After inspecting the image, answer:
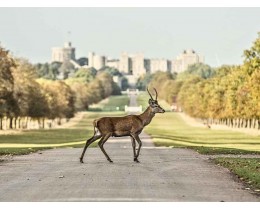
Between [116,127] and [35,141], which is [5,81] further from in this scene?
[116,127]

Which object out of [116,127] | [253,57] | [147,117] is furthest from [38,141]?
[116,127]

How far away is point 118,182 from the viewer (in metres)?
21.2

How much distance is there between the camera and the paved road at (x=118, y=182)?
18.0 meters

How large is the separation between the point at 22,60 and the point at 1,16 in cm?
4940

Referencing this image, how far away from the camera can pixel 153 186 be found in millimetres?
20281

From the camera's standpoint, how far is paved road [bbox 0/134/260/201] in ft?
59.2

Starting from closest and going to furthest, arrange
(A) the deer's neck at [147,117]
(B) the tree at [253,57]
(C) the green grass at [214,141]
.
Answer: (A) the deer's neck at [147,117], (C) the green grass at [214,141], (B) the tree at [253,57]

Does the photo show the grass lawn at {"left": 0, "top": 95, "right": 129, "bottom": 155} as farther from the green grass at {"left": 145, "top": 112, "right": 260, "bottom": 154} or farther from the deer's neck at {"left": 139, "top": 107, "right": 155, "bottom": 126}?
the deer's neck at {"left": 139, "top": 107, "right": 155, "bottom": 126}

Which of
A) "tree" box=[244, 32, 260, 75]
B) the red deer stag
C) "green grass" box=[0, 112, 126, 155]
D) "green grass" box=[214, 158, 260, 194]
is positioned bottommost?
"green grass" box=[0, 112, 126, 155]

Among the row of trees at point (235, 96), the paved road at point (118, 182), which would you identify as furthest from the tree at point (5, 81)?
the paved road at point (118, 182)

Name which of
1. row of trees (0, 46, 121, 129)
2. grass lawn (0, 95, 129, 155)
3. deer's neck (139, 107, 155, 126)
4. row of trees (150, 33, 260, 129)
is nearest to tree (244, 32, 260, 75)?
row of trees (150, 33, 260, 129)

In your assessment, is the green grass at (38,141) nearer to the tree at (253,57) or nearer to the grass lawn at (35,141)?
the grass lawn at (35,141)

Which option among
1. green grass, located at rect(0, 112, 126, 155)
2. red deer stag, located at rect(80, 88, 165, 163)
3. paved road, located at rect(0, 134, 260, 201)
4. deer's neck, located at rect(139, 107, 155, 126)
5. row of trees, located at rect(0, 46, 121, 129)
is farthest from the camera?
row of trees, located at rect(0, 46, 121, 129)
